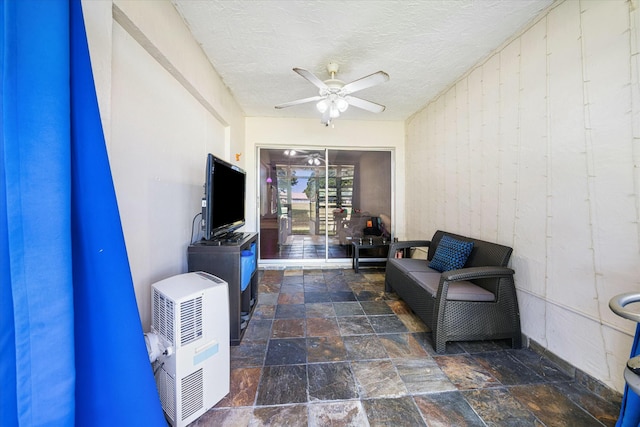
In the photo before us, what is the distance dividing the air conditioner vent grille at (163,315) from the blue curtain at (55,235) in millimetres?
347

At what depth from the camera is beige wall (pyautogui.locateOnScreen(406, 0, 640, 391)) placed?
4.57ft

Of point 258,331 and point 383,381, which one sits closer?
point 383,381

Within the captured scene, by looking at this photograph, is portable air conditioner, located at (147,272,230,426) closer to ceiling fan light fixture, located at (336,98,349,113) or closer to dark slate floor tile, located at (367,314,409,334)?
dark slate floor tile, located at (367,314,409,334)

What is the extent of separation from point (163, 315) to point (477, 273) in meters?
2.17

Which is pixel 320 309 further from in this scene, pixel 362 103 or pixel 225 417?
pixel 362 103

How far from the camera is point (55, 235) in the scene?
26.6 inches

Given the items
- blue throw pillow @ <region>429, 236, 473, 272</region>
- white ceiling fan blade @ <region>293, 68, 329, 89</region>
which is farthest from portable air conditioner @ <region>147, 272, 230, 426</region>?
blue throw pillow @ <region>429, 236, 473, 272</region>

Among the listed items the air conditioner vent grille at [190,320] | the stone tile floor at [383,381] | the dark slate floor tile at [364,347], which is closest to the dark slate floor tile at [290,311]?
the stone tile floor at [383,381]

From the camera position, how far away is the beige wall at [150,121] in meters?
1.27

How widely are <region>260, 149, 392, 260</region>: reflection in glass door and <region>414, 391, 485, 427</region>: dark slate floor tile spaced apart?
118 inches

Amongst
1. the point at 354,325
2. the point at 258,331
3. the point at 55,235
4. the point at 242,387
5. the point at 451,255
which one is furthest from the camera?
the point at 451,255

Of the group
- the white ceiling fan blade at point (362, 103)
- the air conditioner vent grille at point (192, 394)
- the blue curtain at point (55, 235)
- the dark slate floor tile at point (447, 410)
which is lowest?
the dark slate floor tile at point (447, 410)

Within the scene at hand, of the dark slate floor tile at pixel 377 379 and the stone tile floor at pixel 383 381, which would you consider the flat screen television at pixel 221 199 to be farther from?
the dark slate floor tile at pixel 377 379

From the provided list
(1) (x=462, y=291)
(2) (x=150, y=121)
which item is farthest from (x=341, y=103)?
(1) (x=462, y=291)
